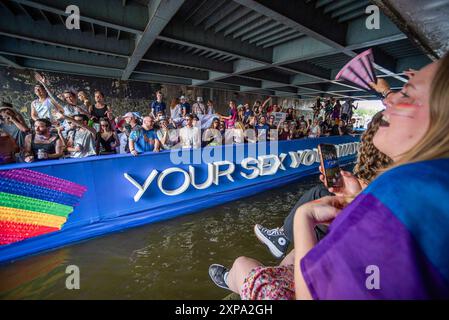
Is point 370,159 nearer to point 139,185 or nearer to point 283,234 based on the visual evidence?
point 283,234

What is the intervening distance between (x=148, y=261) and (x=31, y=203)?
5.79ft

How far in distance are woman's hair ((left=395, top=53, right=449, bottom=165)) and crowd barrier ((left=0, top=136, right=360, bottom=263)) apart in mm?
3682

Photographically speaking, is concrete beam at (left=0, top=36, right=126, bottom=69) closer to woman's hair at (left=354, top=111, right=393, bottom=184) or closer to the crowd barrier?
the crowd barrier

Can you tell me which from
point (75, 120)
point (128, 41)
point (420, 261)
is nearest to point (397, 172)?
point (420, 261)

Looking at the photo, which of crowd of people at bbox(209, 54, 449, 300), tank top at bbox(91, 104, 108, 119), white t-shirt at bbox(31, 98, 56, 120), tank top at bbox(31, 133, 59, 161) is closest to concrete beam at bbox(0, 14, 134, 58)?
white t-shirt at bbox(31, 98, 56, 120)

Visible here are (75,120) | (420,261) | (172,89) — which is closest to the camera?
(420,261)

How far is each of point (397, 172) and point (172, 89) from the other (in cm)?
1720

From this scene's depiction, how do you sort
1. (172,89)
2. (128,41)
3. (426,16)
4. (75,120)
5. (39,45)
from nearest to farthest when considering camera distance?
(426,16)
(75,120)
(128,41)
(39,45)
(172,89)

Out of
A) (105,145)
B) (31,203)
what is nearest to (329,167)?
(31,203)

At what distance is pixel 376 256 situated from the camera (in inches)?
20.2

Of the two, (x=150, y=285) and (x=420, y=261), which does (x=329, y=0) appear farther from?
(x=150, y=285)

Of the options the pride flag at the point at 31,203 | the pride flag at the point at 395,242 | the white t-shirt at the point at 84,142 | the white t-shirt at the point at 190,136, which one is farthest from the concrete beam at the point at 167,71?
the pride flag at the point at 395,242

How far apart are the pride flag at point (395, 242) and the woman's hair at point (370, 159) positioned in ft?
3.56

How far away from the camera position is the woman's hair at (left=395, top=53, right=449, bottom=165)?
0.59m
